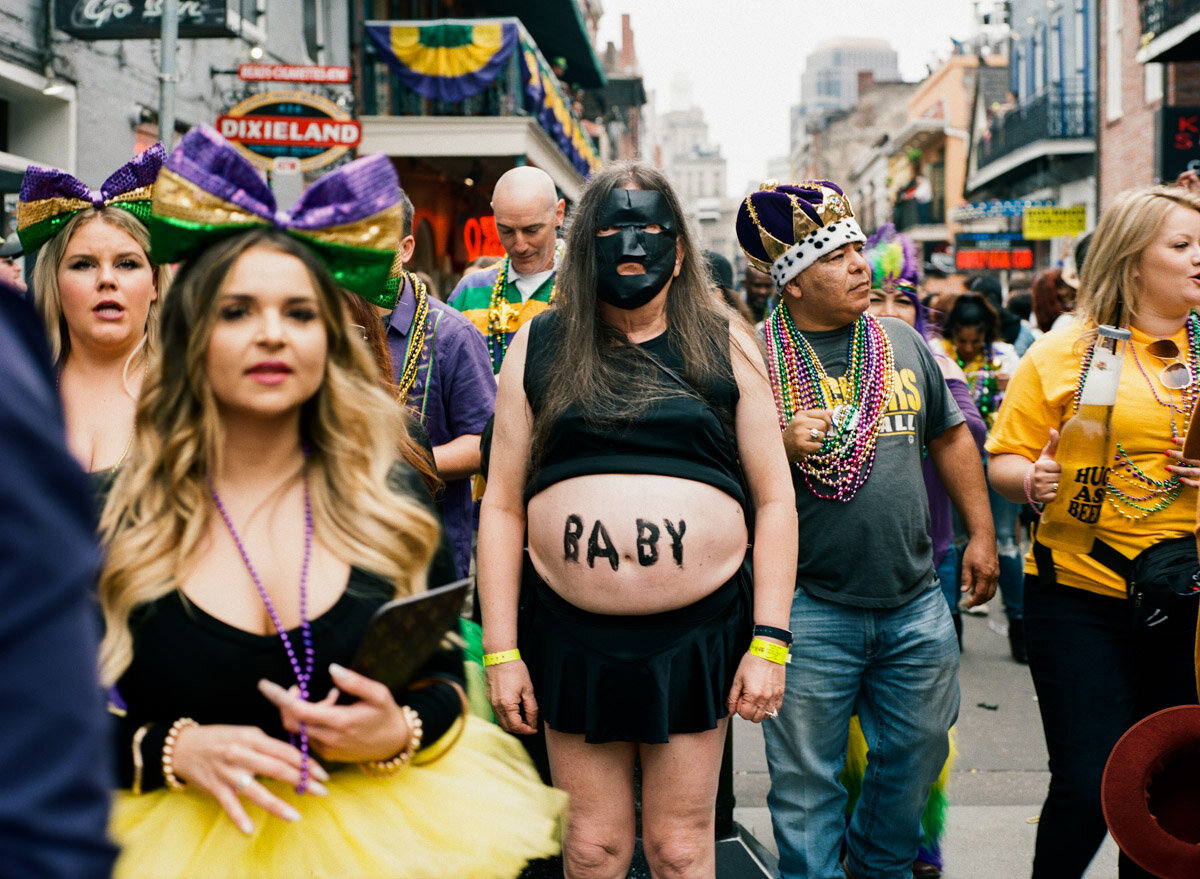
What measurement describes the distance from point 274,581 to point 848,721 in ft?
6.89

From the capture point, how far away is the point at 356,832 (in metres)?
1.86

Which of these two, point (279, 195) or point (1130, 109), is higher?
point (1130, 109)

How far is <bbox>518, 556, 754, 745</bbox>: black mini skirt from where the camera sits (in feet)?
9.36

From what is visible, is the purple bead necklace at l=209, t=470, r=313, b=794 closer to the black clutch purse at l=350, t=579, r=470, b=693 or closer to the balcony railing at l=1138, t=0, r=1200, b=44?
the black clutch purse at l=350, t=579, r=470, b=693

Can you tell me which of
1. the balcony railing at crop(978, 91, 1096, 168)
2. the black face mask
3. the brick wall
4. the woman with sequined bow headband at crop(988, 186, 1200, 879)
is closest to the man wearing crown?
the woman with sequined bow headband at crop(988, 186, 1200, 879)

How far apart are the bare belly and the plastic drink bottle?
3.47 feet

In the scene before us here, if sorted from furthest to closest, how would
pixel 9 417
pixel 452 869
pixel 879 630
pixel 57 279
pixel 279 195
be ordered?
pixel 279 195, pixel 879 630, pixel 57 279, pixel 452 869, pixel 9 417

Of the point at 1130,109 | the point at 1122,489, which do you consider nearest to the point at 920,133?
the point at 1130,109

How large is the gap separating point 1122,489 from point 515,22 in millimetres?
13456

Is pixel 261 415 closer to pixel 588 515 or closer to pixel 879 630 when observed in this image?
pixel 588 515

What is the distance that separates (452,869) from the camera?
1.89 meters

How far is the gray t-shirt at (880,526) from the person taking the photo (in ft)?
11.4

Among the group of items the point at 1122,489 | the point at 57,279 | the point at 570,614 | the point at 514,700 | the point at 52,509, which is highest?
the point at 57,279

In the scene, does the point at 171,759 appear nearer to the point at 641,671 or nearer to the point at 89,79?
the point at 641,671
